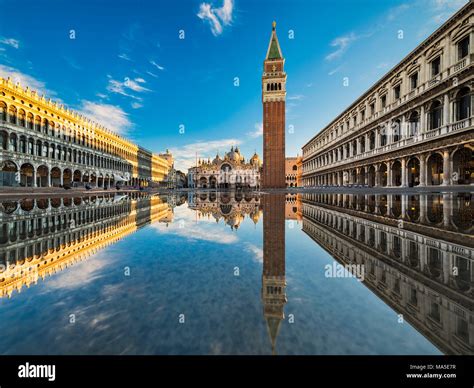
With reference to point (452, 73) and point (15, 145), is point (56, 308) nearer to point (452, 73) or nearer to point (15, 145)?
point (452, 73)

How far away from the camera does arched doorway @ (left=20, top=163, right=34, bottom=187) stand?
113 ft

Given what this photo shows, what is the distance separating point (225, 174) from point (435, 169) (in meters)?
80.3

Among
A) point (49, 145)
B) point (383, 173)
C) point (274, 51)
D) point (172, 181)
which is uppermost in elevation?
point (274, 51)

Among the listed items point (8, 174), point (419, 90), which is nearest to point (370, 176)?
point (419, 90)

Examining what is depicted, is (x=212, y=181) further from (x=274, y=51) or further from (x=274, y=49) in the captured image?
(x=274, y=49)

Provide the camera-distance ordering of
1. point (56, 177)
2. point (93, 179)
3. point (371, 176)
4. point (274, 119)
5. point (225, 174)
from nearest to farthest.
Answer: point (371, 176) < point (56, 177) < point (93, 179) < point (274, 119) < point (225, 174)

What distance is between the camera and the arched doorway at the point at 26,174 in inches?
1356

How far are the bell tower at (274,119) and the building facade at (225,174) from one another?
113ft

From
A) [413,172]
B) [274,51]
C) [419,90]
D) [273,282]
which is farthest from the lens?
[274,51]

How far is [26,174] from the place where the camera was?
35875 mm

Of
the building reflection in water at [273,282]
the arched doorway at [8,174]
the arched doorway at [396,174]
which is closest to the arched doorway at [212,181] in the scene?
the arched doorway at [8,174]

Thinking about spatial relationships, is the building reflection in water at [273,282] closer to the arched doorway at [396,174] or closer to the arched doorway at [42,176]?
the arched doorway at [396,174]
